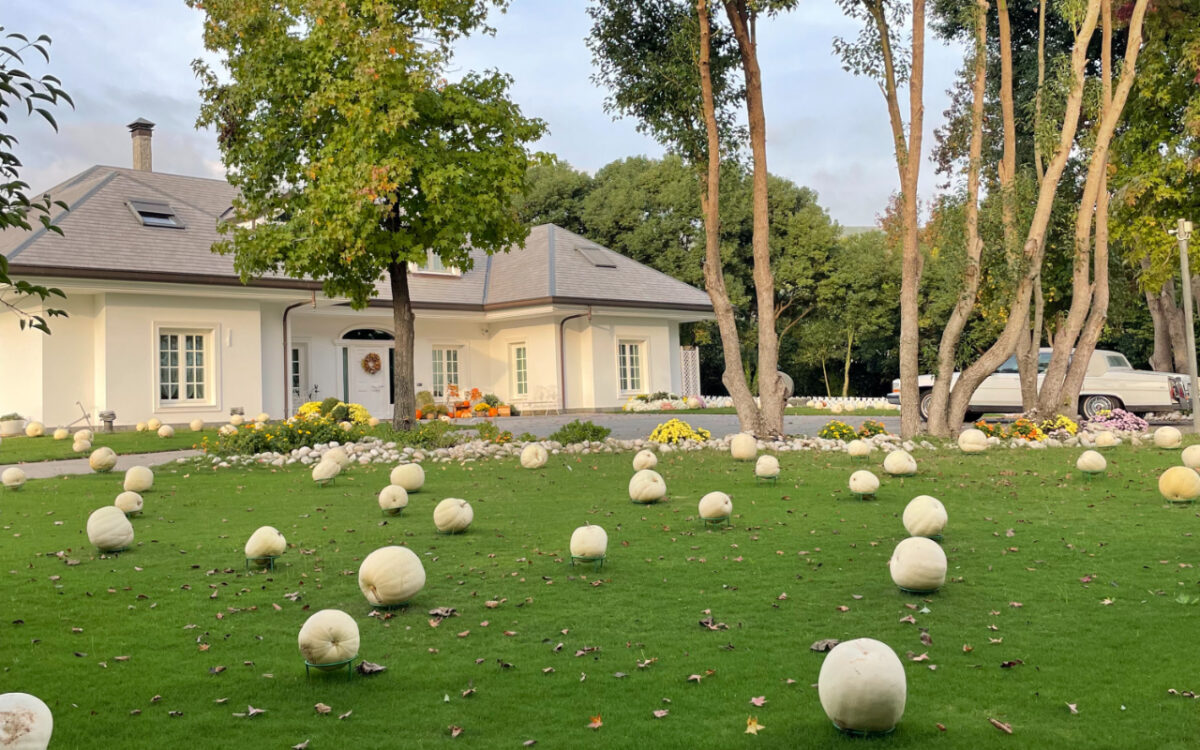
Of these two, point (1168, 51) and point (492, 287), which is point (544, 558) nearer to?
point (1168, 51)

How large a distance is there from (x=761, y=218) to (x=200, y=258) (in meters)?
14.1

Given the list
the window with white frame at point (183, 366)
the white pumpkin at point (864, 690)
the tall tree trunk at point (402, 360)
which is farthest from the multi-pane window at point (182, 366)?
the white pumpkin at point (864, 690)

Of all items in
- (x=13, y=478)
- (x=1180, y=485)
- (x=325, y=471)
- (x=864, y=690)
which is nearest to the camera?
(x=864, y=690)

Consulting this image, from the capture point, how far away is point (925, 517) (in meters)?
6.54

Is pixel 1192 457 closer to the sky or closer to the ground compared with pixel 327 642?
closer to the sky

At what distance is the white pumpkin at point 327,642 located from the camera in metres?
4.02

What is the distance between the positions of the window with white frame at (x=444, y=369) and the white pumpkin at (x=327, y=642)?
24.0m

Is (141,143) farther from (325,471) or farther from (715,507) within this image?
(715,507)

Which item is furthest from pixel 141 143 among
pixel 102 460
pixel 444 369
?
pixel 102 460

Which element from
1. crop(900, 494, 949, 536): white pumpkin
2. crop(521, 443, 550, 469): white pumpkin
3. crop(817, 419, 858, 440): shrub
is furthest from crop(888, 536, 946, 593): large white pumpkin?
crop(817, 419, 858, 440): shrub

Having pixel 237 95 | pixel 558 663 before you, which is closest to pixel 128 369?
pixel 237 95

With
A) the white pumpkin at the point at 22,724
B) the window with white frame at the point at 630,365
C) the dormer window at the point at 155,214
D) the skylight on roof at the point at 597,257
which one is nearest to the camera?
the white pumpkin at the point at 22,724

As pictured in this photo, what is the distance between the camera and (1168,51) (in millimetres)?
19266

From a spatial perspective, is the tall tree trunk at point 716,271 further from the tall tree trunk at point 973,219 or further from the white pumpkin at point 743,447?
the tall tree trunk at point 973,219
